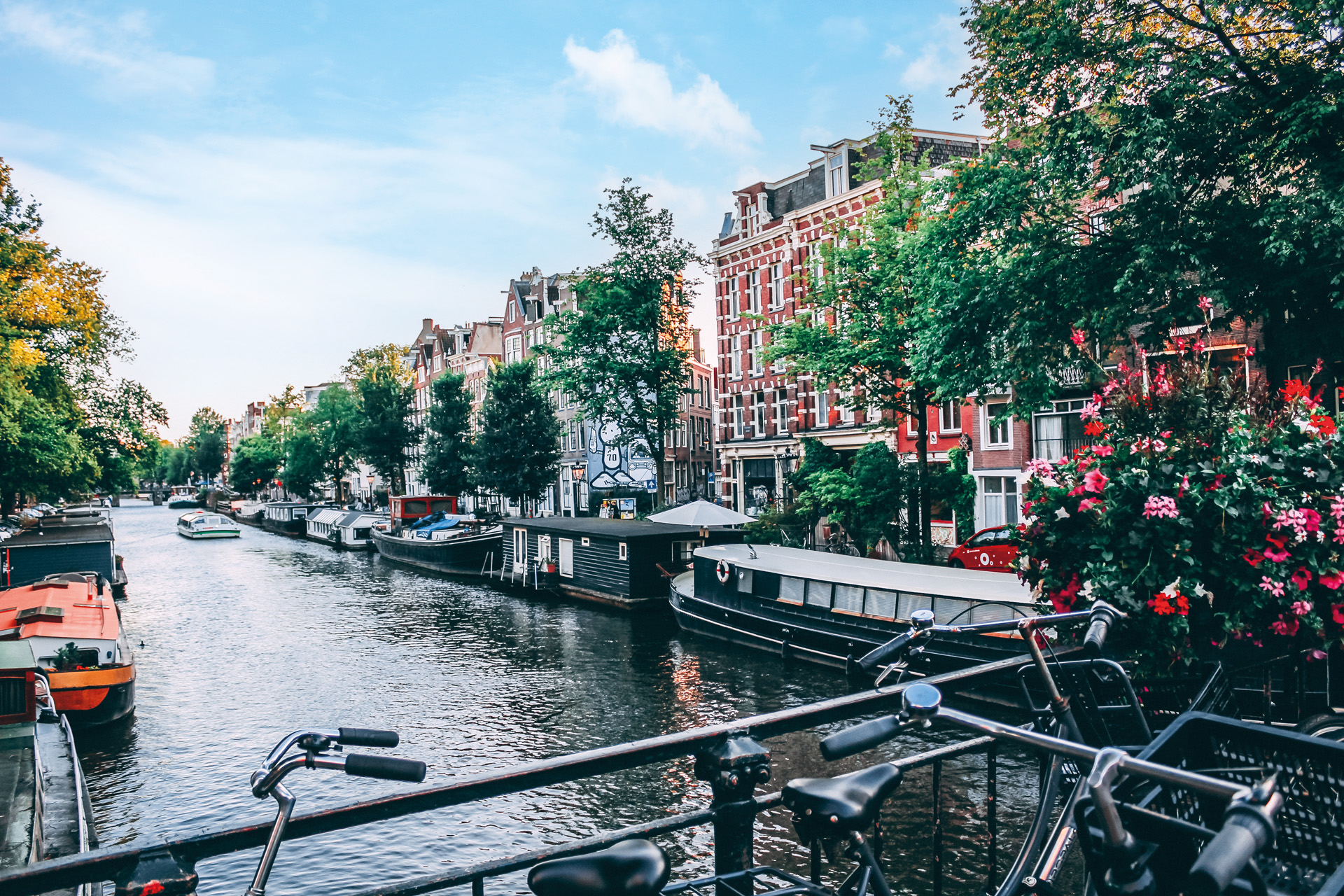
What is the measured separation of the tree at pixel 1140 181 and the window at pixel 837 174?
18987 millimetres

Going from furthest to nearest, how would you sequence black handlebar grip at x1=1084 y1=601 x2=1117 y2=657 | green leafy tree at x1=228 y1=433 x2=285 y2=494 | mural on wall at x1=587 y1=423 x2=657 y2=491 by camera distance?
green leafy tree at x1=228 y1=433 x2=285 y2=494 → mural on wall at x1=587 y1=423 x2=657 y2=491 → black handlebar grip at x1=1084 y1=601 x2=1117 y2=657

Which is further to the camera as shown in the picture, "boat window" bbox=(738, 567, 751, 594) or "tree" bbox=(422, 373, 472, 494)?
"tree" bbox=(422, 373, 472, 494)

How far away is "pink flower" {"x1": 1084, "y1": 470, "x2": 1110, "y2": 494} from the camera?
5.09 metres

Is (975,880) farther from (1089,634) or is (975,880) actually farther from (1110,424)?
(1089,634)

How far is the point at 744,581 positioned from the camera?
69.8 feet

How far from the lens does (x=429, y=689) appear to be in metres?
19.1

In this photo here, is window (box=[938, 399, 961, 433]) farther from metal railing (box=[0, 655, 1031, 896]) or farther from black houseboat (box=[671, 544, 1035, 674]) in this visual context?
metal railing (box=[0, 655, 1031, 896])

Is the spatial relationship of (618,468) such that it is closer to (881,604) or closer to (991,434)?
(991,434)

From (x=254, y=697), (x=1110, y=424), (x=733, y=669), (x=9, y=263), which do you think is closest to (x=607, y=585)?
(x=733, y=669)

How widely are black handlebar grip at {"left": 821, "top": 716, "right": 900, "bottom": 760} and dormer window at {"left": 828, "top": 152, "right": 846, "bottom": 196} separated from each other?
36849mm

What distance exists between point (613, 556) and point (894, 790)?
89.3 feet

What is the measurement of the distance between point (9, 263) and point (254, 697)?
57.8 feet

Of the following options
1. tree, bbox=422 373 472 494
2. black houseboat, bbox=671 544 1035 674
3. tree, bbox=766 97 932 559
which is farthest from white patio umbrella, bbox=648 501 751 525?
tree, bbox=422 373 472 494

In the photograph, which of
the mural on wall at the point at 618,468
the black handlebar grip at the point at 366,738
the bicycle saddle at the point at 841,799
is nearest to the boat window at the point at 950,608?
the bicycle saddle at the point at 841,799
